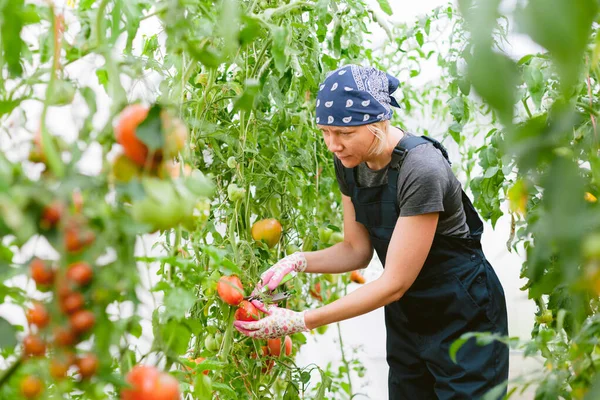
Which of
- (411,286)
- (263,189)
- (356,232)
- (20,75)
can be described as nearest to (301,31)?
(263,189)

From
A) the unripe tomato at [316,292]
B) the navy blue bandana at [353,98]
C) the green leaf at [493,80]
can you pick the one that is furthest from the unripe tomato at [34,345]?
the unripe tomato at [316,292]

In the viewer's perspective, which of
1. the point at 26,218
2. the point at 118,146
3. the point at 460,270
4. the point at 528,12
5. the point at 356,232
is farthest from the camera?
the point at 356,232

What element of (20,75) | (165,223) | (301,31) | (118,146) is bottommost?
(165,223)

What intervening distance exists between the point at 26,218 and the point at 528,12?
13.9 inches

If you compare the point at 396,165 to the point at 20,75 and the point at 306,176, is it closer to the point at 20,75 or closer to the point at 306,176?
the point at 306,176

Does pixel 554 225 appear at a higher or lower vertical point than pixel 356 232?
lower

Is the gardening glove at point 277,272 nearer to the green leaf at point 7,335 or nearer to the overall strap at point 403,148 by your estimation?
the overall strap at point 403,148

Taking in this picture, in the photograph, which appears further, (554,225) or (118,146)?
(118,146)

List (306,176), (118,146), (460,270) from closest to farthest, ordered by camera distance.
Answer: (118,146) → (460,270) → (306,176)

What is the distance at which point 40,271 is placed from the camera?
0.50 m

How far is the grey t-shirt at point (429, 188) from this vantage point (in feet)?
4.54

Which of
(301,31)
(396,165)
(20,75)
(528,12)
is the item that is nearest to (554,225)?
(528,12)

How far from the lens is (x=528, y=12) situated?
0.31 metres

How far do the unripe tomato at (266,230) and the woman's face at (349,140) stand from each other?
0.25m
